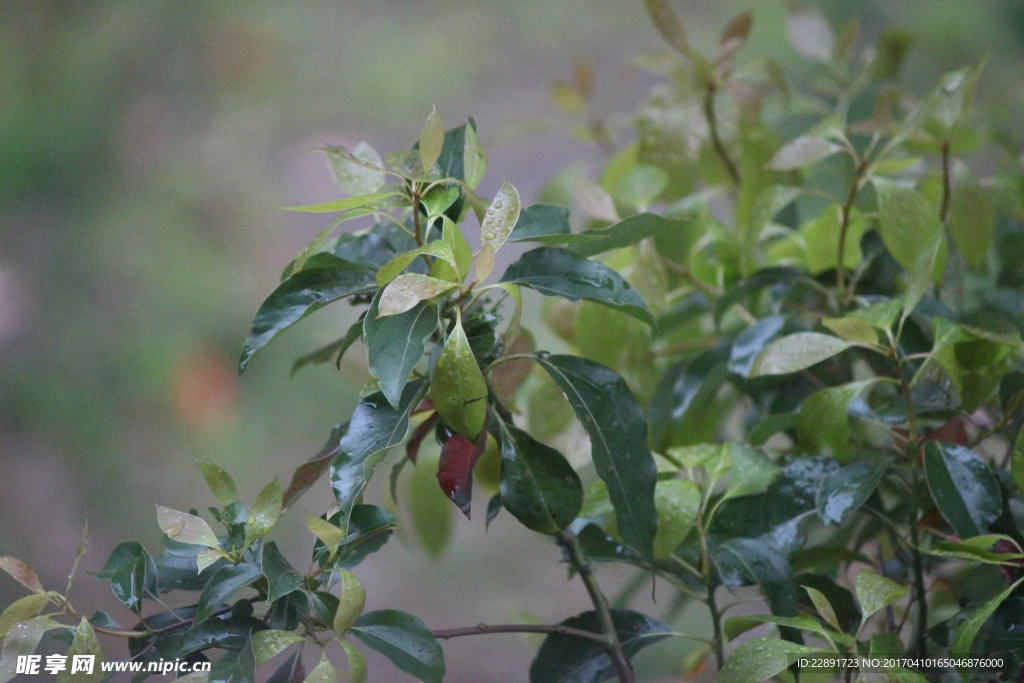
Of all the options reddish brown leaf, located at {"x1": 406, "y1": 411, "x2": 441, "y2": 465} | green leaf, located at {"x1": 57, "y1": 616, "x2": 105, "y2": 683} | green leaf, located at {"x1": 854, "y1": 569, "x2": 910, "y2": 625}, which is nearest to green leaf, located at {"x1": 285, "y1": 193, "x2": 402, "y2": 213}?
reddish brown leaf, located at {"x1": 406, "y1": 411, "x2": 441, "y2": 465}

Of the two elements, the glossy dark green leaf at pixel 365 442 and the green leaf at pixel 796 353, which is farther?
the green leaf at pixel 796 353

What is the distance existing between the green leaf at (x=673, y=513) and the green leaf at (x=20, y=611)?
0.35m

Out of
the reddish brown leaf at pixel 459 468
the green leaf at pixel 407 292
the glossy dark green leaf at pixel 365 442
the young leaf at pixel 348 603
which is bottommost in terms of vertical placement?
the young leaf at pixel 348 603

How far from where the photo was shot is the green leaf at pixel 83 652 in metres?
0.34

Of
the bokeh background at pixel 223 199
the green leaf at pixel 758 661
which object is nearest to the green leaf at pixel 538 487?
the green leaf at pixel 758 661

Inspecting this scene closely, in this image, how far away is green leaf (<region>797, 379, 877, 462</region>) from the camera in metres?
0.48

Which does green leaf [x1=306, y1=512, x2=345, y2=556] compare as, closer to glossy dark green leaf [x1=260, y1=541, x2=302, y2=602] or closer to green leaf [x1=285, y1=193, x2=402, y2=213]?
glossy dark green leaf [x1=260, y1=541, x2=302, y2=602]

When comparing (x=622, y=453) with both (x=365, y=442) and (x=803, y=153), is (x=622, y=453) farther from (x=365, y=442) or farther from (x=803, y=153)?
(x=803, y=153)

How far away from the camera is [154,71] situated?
3.68ft

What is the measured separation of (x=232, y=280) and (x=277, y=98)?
328mm

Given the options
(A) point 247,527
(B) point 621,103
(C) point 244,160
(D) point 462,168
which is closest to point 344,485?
(A) point 247,527

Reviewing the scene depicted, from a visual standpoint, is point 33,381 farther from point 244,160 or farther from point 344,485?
point 344,485

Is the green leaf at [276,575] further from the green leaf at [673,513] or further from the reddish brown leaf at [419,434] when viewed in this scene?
the green leaf at [673,513]

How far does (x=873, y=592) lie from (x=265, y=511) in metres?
0.35
